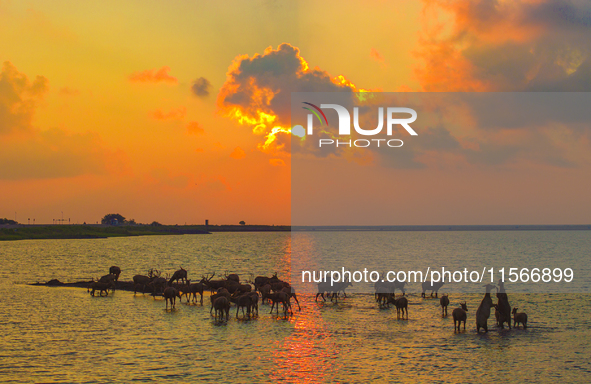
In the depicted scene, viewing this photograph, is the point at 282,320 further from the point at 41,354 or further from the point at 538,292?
the point at 538,292

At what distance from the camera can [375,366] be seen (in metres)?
17.3

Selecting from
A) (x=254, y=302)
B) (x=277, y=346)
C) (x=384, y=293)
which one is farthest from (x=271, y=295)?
(x=384, y=293)

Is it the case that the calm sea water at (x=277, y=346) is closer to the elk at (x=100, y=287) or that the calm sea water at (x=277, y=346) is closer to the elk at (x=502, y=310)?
the elk at (x=502, y=310)

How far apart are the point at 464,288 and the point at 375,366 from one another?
29836mm

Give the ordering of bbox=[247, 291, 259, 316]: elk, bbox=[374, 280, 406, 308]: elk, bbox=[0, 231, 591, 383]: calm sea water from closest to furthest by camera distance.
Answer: bbox=[0, 231, 591, 383]: calm sea water → bbox=[247, 291, 259, 316]: elk → bbox=[374, 280, 406, 308]: elk

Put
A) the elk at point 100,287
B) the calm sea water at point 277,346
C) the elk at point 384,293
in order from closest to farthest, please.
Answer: the calm sea water at point 277,346 → the elk at point 384,293 → the elk at point 100,287

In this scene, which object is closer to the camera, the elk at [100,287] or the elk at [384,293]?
the elk at [384,293]

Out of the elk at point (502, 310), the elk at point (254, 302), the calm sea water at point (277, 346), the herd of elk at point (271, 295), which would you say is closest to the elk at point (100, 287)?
the herd of elk at point (271, 295)

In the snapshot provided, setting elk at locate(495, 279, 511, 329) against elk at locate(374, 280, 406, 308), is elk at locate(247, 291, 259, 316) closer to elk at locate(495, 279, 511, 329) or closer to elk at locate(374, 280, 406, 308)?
elk at locate(374, 280, 406, 308)

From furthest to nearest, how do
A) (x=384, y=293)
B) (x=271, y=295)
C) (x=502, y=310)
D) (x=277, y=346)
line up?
(x=384, y=293)
(x=271, y=295)
(x=502, y=310)
(x=277, y=346)

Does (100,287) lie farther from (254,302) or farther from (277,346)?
(277,346)

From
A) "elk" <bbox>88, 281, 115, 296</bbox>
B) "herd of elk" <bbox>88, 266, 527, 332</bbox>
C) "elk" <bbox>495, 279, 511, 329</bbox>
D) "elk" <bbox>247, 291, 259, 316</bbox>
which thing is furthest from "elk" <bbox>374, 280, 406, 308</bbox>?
"elk" <bbox>88, 281, 115, 296</bbox>

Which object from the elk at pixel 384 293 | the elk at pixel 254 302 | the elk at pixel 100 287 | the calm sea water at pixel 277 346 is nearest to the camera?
the calm sea water at pixel 277 346

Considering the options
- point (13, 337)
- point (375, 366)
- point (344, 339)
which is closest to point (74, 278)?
point (13, 337)
